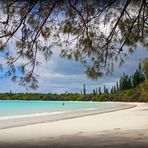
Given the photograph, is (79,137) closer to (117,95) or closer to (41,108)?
(41,108)

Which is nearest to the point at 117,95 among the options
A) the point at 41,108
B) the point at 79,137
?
the point at 41,108

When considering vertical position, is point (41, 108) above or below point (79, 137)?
above

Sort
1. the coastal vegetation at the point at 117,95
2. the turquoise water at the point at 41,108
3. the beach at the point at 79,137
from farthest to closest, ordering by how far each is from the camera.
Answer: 1. the coastal vegetation at the point at 117,95
2. the turquoise water at the point at 41,108
3. the beach at the point at 79,137

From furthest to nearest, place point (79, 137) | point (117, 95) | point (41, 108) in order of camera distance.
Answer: point (117, 95), point (41, 108), point (79, 137)

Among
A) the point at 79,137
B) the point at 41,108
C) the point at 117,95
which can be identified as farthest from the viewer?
the point at 117,95

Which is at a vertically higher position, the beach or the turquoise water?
the turquoise water

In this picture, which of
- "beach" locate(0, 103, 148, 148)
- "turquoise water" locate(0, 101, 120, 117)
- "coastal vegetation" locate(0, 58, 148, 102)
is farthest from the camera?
"coastal vegetation" locate(0, 58, 148, 102)

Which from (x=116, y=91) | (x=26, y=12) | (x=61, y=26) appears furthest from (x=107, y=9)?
(x=116, y=91)

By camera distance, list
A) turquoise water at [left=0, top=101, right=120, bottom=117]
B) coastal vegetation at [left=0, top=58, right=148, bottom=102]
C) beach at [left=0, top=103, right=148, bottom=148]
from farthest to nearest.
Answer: coastal vegetation at [left=0, top=58, right=148, bottom=102] → turquoise water at [left=0, top=101, right=120, bottom=117] → beach at [left=0, top=103, right=148, bottom=148]

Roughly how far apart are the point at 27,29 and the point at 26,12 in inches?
11.6

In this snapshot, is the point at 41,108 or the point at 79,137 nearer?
the point at 79,137

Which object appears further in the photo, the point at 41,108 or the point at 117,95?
the point at 117,95

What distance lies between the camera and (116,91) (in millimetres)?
95812

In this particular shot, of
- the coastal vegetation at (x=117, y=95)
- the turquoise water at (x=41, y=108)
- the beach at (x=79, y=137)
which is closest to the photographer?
the beach at (x=79, y=137)
